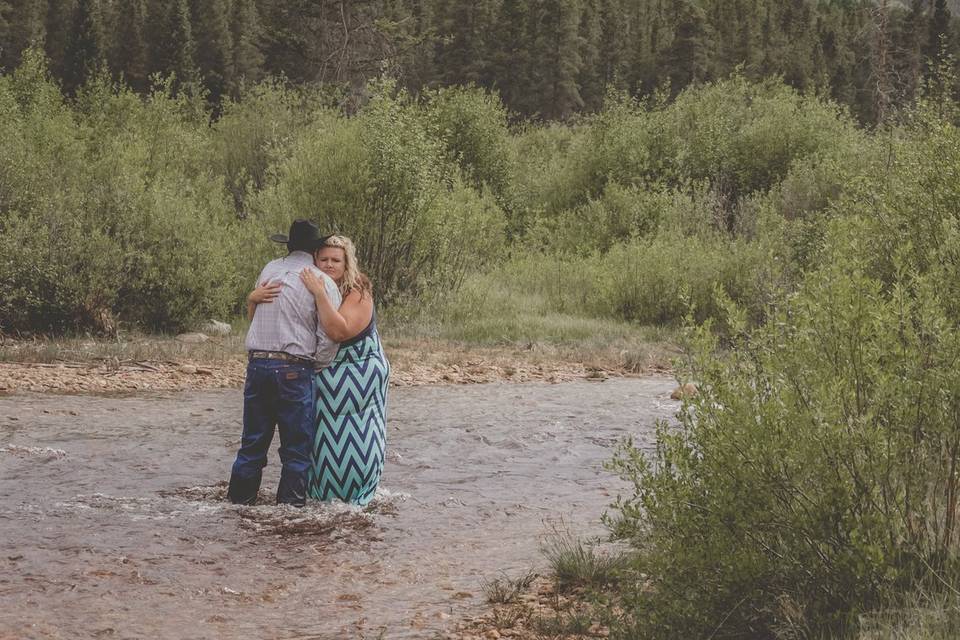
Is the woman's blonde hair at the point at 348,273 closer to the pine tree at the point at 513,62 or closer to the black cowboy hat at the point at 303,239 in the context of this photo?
the black cowboy hat at the point at 303,239

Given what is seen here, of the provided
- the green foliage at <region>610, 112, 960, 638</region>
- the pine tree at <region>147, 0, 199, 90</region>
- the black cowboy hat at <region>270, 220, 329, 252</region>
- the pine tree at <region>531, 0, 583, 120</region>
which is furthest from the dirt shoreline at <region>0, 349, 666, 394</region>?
the pine tree at <region>531, 0, 583, 120</region>

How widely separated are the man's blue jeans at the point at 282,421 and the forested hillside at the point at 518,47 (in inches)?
1982

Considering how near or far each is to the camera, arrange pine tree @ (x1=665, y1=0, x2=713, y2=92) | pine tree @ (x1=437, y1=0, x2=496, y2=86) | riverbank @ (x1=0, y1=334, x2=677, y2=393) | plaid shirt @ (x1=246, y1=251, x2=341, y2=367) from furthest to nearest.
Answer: pine tree @ (x1=437, y1=0, x2=496, y2=86), pine tree @ (x1=665, y1=0, x2=713, y2=92), riverbank @ (x1=0, y1=334, x2=677, y2=393), plaid shirt @ (x1=246, y1=251, x2=341, y2=367)

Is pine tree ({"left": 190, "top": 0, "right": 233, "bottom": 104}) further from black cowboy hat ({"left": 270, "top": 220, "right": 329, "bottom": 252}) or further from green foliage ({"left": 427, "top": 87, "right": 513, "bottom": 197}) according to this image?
black cowboy hat ({"left": 270, "top": 220, "right": 329, "bottom": 252})

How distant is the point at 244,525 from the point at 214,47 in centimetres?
6875

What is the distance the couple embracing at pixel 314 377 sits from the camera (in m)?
7.25

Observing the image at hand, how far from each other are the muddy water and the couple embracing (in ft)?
0.98

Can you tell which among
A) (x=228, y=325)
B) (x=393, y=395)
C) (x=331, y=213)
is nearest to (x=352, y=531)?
(x=393, y=395)

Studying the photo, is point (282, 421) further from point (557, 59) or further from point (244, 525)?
point (557, 59)

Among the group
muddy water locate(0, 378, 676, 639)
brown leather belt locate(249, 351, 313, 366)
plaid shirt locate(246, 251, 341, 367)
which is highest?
plaid shirt locate(246, 251, 341, 367)

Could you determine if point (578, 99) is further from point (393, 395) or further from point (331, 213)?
point (393, 395)

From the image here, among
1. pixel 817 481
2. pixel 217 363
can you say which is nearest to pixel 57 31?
pixel 217 363

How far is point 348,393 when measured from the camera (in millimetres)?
7457

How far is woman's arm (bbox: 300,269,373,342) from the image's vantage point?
713 cm
